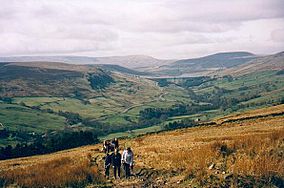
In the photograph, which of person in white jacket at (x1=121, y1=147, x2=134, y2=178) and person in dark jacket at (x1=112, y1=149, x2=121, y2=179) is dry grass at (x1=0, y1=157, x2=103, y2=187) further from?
person in white jacket at (x1=121, y1=147, x2=134, y2=178)

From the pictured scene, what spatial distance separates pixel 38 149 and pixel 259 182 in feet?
248

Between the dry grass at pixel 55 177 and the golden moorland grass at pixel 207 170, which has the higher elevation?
the golden moorland grass at pixel 207 170

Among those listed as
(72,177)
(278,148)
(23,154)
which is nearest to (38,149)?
(23,154)

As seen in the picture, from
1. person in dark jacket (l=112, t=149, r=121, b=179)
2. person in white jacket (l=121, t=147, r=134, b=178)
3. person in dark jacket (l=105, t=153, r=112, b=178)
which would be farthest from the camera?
person in dark jacket (l=105, t=153, r=112, b=178)

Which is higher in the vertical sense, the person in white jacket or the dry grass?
the person in white jacket

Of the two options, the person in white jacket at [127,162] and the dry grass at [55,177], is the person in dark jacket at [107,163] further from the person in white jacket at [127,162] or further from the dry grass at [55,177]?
the person in white jacket at [127,162]

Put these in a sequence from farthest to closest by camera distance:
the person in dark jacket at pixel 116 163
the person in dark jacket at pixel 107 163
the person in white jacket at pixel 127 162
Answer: the person in dark jacket at pixel 107 163 < the person in dark jacket at pixel 116 163 < the person in white jacket at pixel 127 162

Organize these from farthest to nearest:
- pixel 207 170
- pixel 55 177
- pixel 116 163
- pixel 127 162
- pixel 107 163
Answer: pixel 107 163 → pixel 116 163 → pixel 127 162 → pixel 55 177 → pixel 207 170

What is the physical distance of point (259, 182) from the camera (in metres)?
15.5

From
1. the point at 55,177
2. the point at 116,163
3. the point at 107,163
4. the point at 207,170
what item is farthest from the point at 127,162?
the point at 207,170

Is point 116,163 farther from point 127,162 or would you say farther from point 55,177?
point 55,177

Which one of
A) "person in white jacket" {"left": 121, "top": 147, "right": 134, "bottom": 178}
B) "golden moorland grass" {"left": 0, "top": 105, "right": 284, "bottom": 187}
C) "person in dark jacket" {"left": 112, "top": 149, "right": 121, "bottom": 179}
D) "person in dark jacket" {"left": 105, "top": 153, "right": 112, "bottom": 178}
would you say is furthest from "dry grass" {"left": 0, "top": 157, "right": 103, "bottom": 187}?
"person in white jacket" {"left": 121, "top": 147, "right": 134, "bottom": 178}

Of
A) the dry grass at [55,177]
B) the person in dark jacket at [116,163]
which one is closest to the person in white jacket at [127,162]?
the person in dark jacket at [116,163]

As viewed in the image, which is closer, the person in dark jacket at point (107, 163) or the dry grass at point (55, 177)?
the dry grass at point (55, 177)
